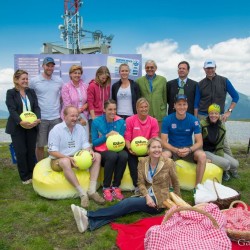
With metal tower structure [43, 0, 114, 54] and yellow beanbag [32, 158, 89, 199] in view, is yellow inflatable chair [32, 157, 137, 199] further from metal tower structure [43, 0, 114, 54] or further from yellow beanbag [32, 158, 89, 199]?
metal tower structure [43, 0, 114, 54]

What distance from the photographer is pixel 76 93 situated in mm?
6852

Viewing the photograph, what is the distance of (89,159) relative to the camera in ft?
18.6

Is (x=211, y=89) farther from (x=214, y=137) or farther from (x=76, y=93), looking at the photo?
(x=76, y=93)

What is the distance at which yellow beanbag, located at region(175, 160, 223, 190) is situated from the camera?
6.16 m

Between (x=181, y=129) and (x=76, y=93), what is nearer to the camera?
(x=181, y=129)

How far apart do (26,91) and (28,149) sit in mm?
1190

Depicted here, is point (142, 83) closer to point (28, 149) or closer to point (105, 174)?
point (105, 174)

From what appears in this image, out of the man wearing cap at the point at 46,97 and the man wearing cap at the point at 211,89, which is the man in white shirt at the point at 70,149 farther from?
the man wearing cap at the point at 211,89

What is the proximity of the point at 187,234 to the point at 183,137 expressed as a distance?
2.75 m

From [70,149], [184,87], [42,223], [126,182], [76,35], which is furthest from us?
[76,35]

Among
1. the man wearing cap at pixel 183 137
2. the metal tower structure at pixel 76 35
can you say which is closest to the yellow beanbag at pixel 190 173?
the man wearing cap at pixel 183 137

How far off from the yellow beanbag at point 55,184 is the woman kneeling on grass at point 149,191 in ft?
3.60

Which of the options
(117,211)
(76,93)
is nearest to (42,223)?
(117,211)

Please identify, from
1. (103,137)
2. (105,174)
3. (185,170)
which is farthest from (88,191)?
(185,170)
